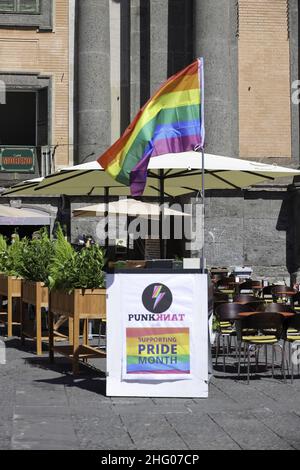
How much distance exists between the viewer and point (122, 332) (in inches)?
357

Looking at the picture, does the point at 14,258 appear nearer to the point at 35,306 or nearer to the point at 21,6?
the point at 35,306

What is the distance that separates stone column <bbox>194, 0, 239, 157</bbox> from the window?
4985 millimetres

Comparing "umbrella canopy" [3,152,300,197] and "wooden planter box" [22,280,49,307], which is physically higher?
"umbrella canopy" [3,152,300,197]

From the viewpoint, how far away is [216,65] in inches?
995

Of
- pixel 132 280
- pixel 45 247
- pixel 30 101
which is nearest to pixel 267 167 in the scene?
pixel 45 247

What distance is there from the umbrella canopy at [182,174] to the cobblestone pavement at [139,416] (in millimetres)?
3255

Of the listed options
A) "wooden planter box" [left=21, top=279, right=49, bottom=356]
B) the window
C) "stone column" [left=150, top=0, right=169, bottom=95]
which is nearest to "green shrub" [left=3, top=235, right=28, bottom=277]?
"wooden planter box" [left=21, top=279, right=49, bottom=356]

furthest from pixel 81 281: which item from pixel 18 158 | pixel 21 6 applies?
pixel 21 6

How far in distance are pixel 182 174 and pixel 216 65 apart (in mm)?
12062

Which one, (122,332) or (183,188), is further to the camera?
(183,188)

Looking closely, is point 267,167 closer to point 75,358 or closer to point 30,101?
point 75,358

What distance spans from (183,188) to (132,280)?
789 centimetres

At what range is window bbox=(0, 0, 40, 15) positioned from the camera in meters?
26.2

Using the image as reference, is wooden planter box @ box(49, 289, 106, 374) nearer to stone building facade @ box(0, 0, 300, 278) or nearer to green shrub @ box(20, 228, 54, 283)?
green shrub @ box(20, 228, 54, 283)
